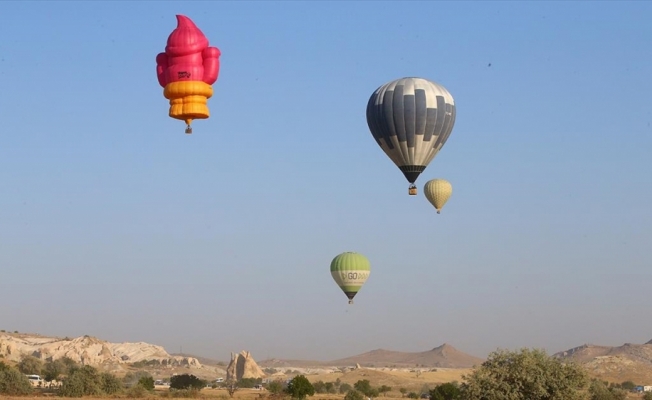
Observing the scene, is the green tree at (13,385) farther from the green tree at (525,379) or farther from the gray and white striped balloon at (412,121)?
the green tree at (525,379)

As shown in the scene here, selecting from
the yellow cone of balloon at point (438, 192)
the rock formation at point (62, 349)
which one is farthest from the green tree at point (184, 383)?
the rock formation at point (62, 349)

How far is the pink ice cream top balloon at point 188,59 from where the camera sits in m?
45.7

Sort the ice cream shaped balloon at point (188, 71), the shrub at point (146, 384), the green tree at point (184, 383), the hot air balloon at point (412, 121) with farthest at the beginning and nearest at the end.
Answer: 1. the green tree at point (184, 383)
2. the shrub at point (146, 384)
3. the hot air balloon at point (412, 121)
4. the ice cream shaped balloon at point (188, 71)

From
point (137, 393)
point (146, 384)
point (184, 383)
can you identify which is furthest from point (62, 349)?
point (137, 393)

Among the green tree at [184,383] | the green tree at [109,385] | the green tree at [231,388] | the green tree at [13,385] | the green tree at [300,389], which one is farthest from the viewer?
the green tree at [184,383]

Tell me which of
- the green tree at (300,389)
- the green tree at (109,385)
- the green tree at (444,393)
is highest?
the green tree at (109,385)

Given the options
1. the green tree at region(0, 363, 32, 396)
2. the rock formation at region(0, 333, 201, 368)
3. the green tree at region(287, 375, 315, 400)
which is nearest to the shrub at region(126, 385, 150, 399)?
the green tree at region(0, 363, 32, 396)

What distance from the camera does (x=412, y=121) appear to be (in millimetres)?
62594

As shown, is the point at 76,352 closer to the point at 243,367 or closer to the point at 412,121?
the point at 243,367

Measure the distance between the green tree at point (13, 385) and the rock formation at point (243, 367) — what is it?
3344 inches

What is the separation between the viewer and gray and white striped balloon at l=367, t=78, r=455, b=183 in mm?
62656

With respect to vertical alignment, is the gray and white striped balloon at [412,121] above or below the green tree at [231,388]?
above

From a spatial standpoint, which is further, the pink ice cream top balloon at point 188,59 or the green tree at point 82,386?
the green tree at point 82,386

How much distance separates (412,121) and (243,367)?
11890 cm
